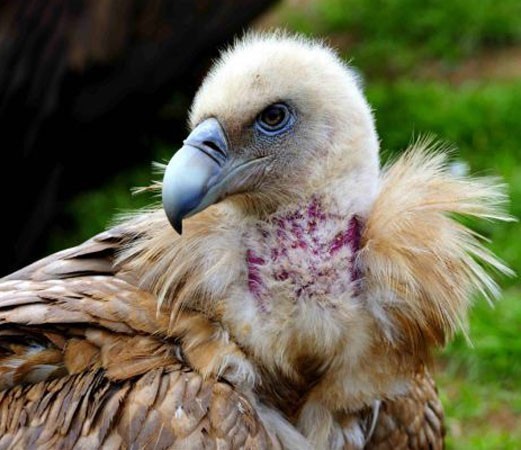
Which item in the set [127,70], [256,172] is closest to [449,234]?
[256,172]

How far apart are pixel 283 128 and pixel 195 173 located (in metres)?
0.31

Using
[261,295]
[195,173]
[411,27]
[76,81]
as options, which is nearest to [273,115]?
[195,173]

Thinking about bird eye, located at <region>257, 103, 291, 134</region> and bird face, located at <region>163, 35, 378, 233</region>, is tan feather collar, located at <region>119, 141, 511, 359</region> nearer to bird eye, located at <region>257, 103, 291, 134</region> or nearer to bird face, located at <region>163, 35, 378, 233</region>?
bird face, located at <region>163, 35, 378, 233</region>

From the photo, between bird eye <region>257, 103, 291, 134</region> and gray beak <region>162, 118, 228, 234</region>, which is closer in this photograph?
gray beak <region>162, 118, 228, 234</region>

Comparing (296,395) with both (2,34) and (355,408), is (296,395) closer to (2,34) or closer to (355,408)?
(355,408)

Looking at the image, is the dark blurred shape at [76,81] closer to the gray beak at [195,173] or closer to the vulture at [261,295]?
the vulture at [261,295]

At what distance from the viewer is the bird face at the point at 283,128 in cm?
291

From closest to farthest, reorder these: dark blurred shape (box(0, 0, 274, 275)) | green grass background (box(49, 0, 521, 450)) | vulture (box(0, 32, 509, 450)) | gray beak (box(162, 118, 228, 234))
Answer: gray beak (box(162, 118, 228, 234)), vulture (box(0, 32, 509, 450)), green grass background (box(49, 0, 521, 450)), dark blurred shape (box(0, 0, 274, 275))

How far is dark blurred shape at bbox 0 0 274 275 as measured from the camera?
5078mm

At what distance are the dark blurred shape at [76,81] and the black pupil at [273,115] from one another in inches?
89.2

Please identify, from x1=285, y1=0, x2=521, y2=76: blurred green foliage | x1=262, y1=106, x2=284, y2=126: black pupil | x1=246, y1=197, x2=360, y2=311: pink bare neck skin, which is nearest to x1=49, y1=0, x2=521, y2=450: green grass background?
x1=285, y1=0, x2=521, y2=76: blurred green foliage

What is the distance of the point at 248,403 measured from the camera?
2.82 m

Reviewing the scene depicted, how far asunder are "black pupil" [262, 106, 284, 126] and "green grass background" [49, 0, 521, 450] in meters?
1.93

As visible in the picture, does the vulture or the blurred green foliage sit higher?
the blurred green foliage
